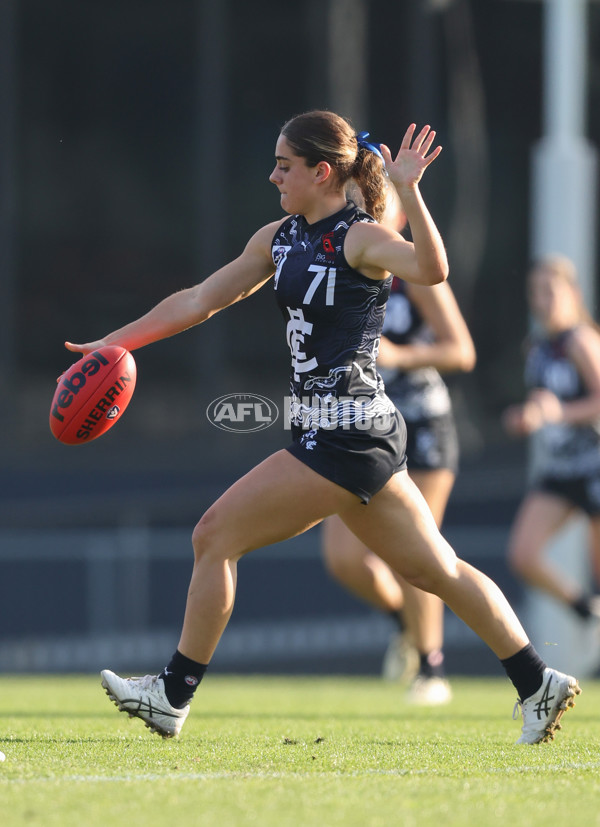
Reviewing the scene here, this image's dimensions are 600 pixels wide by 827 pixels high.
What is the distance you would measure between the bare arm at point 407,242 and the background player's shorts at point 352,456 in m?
0.50

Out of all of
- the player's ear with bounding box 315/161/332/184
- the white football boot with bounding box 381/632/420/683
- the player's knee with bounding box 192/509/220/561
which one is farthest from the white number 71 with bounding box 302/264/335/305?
the white football boot with bounding box 381/632/420/683

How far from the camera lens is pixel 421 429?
7.08 meters

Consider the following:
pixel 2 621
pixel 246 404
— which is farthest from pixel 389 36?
pixel 246 404

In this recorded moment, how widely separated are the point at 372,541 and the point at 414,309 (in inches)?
97.6

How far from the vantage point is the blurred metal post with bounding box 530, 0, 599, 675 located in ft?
38.0

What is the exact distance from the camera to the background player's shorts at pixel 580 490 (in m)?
8.73

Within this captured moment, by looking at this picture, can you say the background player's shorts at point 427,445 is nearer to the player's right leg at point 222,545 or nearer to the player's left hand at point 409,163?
the player's right leg at point 222,545

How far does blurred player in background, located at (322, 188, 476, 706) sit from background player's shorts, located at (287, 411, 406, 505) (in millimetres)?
2086

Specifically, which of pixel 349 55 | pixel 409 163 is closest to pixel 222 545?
pixel 409 163

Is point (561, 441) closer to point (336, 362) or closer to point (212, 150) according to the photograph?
point (336, 362)

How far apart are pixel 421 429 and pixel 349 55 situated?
10619 millimetres

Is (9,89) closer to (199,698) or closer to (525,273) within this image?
(525,273)

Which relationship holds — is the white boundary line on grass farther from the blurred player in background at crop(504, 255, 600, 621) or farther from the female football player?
the blurred player in background at crop(504, 255, 600, 621)

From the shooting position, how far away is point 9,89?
51.4 ft
